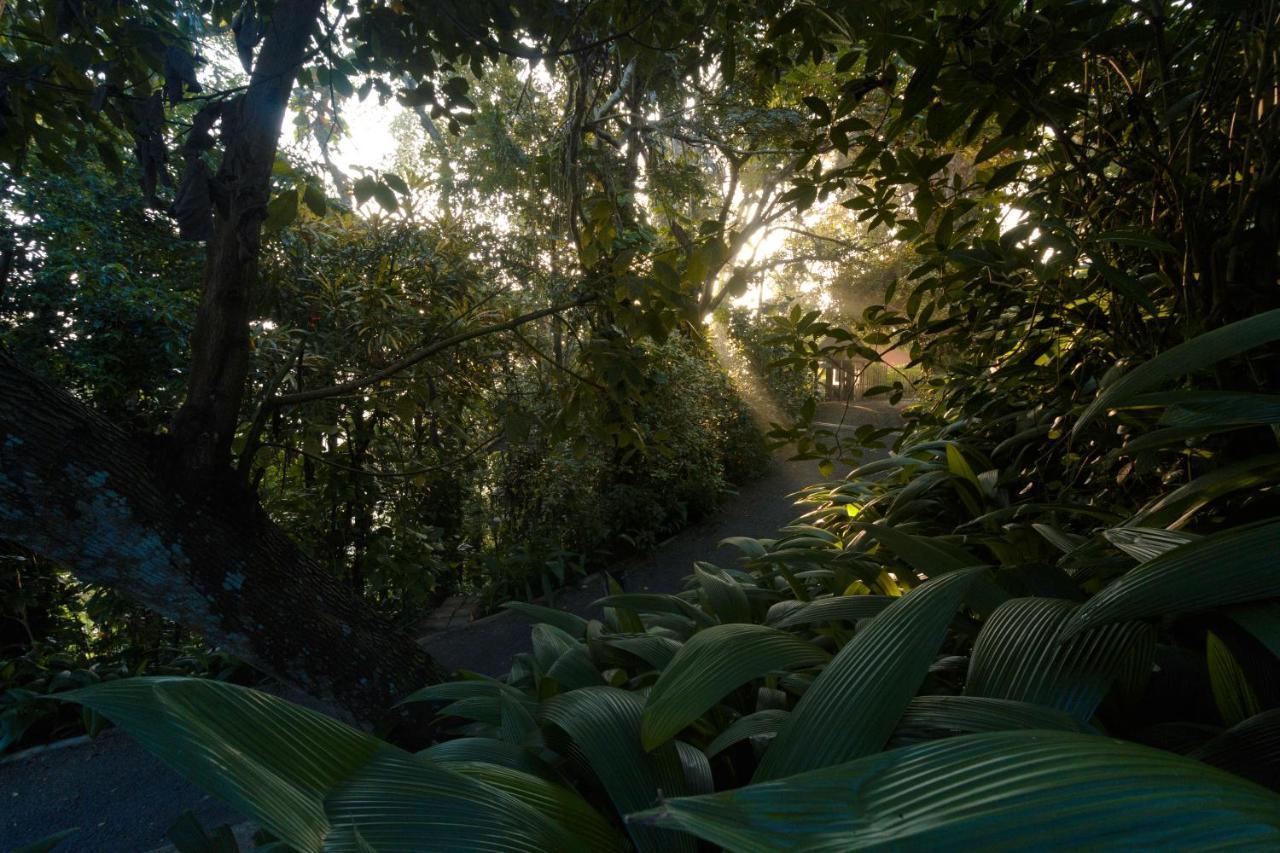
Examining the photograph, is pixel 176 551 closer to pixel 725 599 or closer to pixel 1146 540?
pixel 725 599

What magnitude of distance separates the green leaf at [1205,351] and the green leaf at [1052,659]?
0.29 m

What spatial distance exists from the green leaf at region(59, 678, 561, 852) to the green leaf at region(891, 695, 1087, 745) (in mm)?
392

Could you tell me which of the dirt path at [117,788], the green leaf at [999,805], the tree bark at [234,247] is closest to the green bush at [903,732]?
the green leaf at [999,805]

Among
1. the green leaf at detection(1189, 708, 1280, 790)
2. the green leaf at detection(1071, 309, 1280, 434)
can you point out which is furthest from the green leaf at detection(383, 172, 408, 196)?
the green leaf at detection(1189, 708, 1280, 790)

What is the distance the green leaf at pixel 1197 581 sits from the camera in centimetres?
66

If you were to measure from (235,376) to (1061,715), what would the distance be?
2.05 meters

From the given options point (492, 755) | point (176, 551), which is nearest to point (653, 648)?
point (492, 755)

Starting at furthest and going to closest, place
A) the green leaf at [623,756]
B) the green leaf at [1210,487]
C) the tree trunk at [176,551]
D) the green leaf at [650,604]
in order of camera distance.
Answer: the green leaf at [650,604], the tree trunk at [176,551], the green leaf at [1210,487], the green leaf at [623,756]

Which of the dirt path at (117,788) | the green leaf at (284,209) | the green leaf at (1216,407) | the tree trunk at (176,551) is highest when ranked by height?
the green leaf at (284,209)

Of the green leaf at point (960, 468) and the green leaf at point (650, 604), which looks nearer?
the green leaf at point (650, 604)

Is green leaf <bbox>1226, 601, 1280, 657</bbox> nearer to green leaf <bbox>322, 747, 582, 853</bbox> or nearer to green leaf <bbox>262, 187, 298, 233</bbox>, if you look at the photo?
green leaf <bbox>322, 747, 582, 853</bbox>

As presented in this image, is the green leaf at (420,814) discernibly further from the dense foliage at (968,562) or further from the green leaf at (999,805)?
the green leaf at (999,805)

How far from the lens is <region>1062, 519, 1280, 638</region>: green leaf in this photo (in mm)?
663

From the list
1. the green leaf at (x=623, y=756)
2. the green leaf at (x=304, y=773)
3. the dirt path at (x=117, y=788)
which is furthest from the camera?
the dirt path at (x=117, y=788)
